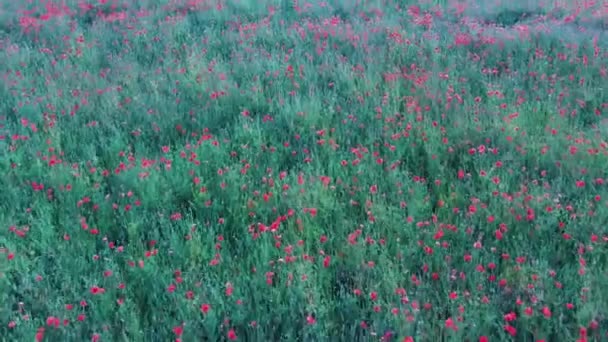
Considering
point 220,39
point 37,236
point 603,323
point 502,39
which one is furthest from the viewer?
point 220,39

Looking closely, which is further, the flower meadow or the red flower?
the flower meadow

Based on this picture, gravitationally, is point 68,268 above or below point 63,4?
below

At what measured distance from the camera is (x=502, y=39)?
772cm

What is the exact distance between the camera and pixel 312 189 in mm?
4367

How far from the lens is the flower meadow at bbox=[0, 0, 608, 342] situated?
3.22 meters

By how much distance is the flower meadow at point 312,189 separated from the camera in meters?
3.22

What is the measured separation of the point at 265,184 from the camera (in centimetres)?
448

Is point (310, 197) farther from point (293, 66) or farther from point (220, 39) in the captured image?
point (220, 39)

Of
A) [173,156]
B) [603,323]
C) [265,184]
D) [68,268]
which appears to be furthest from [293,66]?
[603,323]

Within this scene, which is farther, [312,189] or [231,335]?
[312,189]

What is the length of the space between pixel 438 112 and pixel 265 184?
206cm

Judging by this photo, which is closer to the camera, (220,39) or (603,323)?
(603,323)

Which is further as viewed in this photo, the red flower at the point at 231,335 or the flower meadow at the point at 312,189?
the flower meadow at the point at 312,189

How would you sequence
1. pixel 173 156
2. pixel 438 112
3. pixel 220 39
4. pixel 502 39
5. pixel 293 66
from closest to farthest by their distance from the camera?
pixel 173 156 < pixel 438 112 < pixel 293 66 < pixel 502 39 < pixel 220 39
